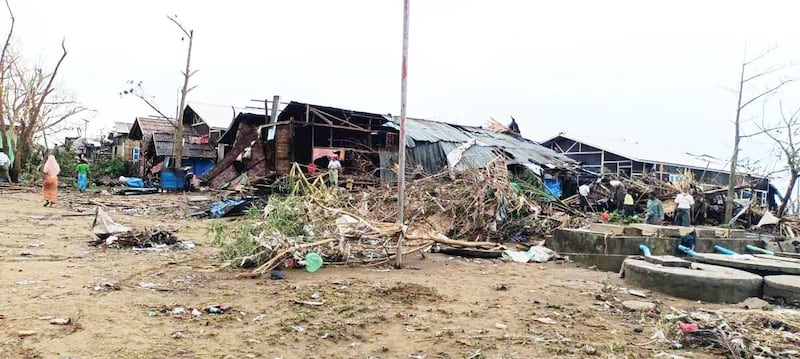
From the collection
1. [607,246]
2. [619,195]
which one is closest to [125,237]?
[607,246]

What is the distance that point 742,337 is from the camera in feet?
12.8

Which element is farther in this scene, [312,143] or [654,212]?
[312,143]

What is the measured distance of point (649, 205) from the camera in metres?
14.6

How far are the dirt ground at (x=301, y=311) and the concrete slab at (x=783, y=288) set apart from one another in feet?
3.11

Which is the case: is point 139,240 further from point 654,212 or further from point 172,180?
point 172,180

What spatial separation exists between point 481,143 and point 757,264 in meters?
12.7

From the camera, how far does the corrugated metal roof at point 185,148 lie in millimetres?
26219

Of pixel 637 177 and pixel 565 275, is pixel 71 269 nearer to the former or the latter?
pixel 565 275

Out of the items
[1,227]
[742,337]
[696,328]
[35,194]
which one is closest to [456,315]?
[696,328]

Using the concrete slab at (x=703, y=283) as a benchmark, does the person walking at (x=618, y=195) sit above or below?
above

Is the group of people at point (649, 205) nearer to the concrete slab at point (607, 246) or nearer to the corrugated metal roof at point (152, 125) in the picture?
the concrete slab at point (607, 246)

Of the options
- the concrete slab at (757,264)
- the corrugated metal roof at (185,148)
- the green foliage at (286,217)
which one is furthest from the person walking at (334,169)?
the corrugated metal roof at (185,148)

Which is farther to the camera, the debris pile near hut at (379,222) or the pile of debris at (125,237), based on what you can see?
the pile of debris at (125,237)

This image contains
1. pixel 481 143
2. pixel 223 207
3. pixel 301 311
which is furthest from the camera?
pixel 481 143
